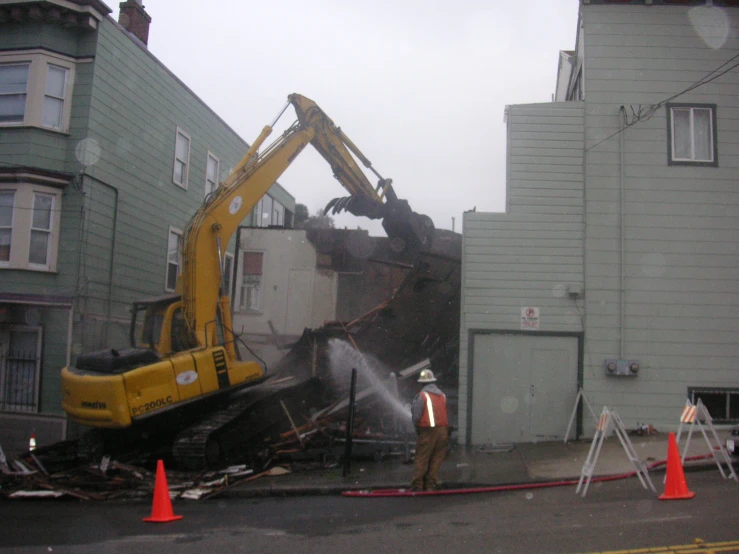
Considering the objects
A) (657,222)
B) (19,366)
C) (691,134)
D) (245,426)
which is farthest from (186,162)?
(691,134)

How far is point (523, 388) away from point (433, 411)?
437cm

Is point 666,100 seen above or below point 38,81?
below

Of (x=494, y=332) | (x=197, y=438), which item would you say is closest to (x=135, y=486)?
(x=197, y=438)

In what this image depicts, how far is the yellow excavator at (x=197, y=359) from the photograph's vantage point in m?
11.9

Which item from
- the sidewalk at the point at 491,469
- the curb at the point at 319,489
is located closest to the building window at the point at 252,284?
the sidewalk at the point at 491,469

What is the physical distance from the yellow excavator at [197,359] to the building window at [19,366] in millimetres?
4616

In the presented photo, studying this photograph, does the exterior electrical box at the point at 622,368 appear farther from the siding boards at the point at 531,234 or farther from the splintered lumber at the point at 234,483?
the splintered lumber at the point at 234,483

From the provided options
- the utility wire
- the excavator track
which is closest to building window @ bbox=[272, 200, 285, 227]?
the excavator track

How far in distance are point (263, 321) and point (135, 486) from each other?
43.8ft

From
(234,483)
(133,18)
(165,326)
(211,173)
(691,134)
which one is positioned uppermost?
(133,18)

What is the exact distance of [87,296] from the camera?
1750 cm

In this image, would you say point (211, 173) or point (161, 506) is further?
point (211, 173)

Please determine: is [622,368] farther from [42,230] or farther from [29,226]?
[29,226]

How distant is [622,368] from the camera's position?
1410 centimetres
